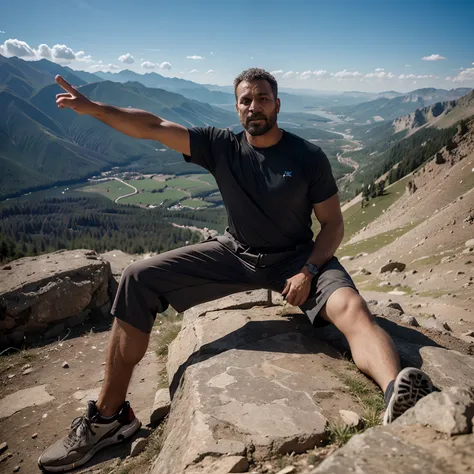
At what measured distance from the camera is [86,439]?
4.44 meters

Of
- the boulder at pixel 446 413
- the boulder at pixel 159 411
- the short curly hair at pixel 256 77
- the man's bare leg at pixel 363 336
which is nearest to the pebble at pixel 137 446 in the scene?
the boulder at pixel 159 411

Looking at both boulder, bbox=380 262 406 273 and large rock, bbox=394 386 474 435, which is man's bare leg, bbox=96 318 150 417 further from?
boulder, bbox=380 262 406 273

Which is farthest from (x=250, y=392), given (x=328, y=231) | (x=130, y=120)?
(x=130, y=120)

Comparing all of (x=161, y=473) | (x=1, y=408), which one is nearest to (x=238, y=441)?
(x=161, y=473)

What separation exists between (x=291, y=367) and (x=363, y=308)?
119cm

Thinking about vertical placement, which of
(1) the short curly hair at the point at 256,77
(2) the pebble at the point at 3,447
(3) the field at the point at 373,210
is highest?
(1) the short curly hair at the point at 256,77

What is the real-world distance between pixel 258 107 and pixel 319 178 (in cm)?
145

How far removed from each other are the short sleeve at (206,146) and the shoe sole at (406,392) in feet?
12.9

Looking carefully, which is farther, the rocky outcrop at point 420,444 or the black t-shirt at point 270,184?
the black t-shirt at point 270,184

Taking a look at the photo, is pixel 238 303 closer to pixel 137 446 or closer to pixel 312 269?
pixel 312 269

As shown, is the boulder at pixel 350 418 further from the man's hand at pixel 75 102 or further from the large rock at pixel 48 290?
the large rock at pixel 48 290

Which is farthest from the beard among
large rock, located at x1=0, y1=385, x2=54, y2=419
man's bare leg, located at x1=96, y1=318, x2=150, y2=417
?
large rock, located at x1=0, y1=385, x2=54, y2=419

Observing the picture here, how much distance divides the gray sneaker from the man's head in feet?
14.5

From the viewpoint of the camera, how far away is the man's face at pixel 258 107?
5410mm
